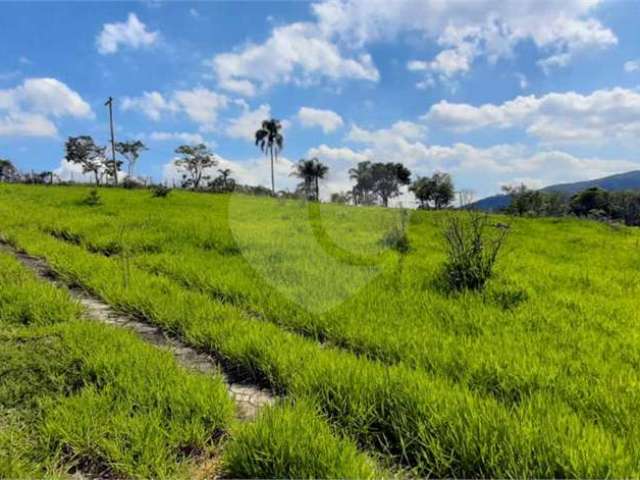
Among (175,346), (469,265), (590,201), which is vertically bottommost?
(175,346)

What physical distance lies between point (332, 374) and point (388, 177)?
90.2 m

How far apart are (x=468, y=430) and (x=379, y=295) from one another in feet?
10.5

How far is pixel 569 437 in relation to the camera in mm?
2420

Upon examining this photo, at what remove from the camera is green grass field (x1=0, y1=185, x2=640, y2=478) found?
2412 millimetres

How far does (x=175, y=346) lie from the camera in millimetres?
4355

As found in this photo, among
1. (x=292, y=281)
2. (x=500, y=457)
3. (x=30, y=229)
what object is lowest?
(x=500, y=457)

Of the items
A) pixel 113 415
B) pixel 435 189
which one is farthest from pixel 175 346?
pixel 435 189

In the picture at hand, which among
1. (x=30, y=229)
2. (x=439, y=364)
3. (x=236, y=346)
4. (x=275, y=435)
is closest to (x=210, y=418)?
(x=275, y=435)

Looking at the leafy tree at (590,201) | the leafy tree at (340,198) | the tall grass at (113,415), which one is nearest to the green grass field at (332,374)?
the tall grass at (113,415)

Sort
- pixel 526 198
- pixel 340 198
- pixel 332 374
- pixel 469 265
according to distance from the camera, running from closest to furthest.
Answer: pixel 332 374, pixel 469 265, pixel 340 198, pixel 526 198

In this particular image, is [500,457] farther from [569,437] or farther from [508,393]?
[508,393]

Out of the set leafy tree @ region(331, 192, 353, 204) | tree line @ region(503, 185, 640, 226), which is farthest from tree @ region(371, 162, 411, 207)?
leafy tree @ region(331, 192, 353, 204)

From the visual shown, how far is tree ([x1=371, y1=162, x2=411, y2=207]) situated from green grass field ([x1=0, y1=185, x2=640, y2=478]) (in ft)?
264

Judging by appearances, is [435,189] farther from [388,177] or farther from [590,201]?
[590,201]
